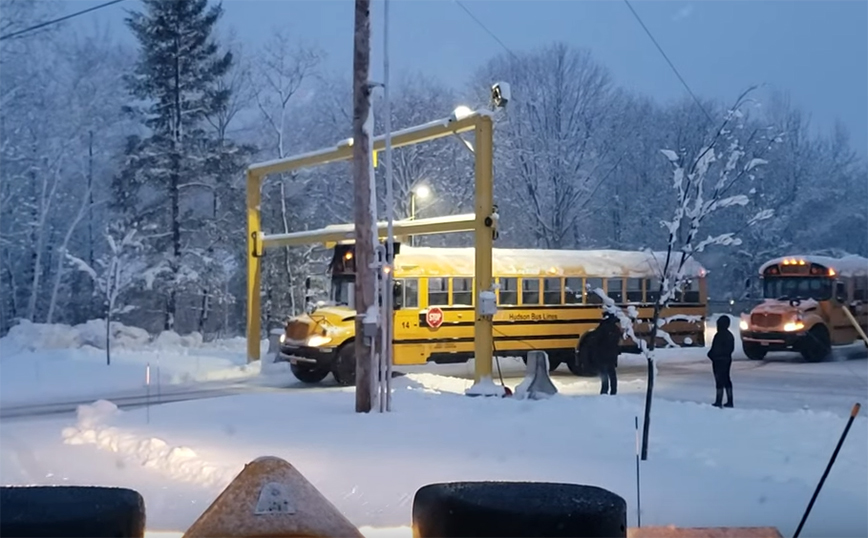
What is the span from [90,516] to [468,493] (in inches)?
42.8

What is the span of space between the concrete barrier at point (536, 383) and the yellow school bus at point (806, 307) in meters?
10.3

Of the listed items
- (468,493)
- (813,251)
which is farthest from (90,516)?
(813,251)

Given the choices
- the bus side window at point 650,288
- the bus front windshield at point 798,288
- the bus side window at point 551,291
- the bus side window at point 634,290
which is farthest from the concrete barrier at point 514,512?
the bus front windshield at point 798,288

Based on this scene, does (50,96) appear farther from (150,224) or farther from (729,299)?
(729,299)

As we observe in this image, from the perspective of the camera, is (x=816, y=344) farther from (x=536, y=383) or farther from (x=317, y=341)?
A: (x=317, y=341)

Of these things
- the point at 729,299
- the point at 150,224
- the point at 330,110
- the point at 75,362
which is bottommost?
the point at 75,362

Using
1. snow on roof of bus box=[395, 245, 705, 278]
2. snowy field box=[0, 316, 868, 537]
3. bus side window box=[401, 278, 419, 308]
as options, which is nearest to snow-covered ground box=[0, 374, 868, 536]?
snowy field box=[0, 316, 868, 537]

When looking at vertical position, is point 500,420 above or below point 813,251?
below

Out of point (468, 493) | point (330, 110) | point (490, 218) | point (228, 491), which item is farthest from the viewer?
point (330, 110)

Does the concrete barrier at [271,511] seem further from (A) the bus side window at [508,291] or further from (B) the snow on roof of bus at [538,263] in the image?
(A) the bus side window at [508,291]

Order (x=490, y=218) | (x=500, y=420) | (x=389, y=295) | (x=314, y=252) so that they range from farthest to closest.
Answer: (x=314, y=252), (x=490, y=218), (x=389, y=295), (x=500, y=420)

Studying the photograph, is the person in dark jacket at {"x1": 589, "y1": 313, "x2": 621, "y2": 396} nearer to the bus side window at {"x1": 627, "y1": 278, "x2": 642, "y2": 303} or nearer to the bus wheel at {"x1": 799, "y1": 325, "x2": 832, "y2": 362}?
the bus side window at {"x1": 627, "y1": 278, "x2": 642, "y2": 303}

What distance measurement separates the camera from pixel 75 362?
23.4 metres

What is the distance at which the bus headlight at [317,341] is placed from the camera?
59.4 feet
